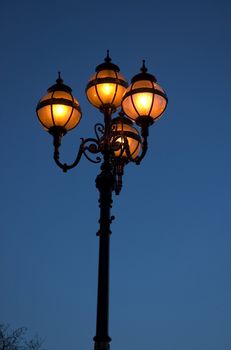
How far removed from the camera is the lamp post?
26.7 ft

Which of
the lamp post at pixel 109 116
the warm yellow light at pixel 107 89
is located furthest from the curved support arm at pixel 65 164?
the warm yellow light at pixel 107 89

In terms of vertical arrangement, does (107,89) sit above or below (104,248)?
above

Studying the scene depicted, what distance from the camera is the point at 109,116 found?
901 centimetres

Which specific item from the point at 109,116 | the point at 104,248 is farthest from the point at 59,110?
the point at 104,248

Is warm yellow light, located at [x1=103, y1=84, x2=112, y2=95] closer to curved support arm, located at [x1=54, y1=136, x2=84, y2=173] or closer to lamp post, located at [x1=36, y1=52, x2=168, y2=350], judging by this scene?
lamp post, located at [x1=36, y1=52, x2=168, y2=350]

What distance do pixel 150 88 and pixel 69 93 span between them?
1248 millimetres

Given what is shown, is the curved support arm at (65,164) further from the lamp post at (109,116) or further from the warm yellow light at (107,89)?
the warm yellow light at (107,89)

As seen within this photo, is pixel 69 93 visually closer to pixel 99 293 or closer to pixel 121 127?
pixel 121 127

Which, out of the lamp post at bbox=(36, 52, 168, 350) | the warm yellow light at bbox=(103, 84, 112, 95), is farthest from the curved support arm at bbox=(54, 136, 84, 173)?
the warm yellow light at bbox=(103, 84, 112, 95)

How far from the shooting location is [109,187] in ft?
26.1

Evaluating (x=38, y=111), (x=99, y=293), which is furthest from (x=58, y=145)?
(x=99, y=293)

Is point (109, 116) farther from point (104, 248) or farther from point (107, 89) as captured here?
point (104, 248)

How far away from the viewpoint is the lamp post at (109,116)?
8.15m

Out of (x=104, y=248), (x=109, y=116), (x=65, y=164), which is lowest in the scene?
(x=104, y=248)
